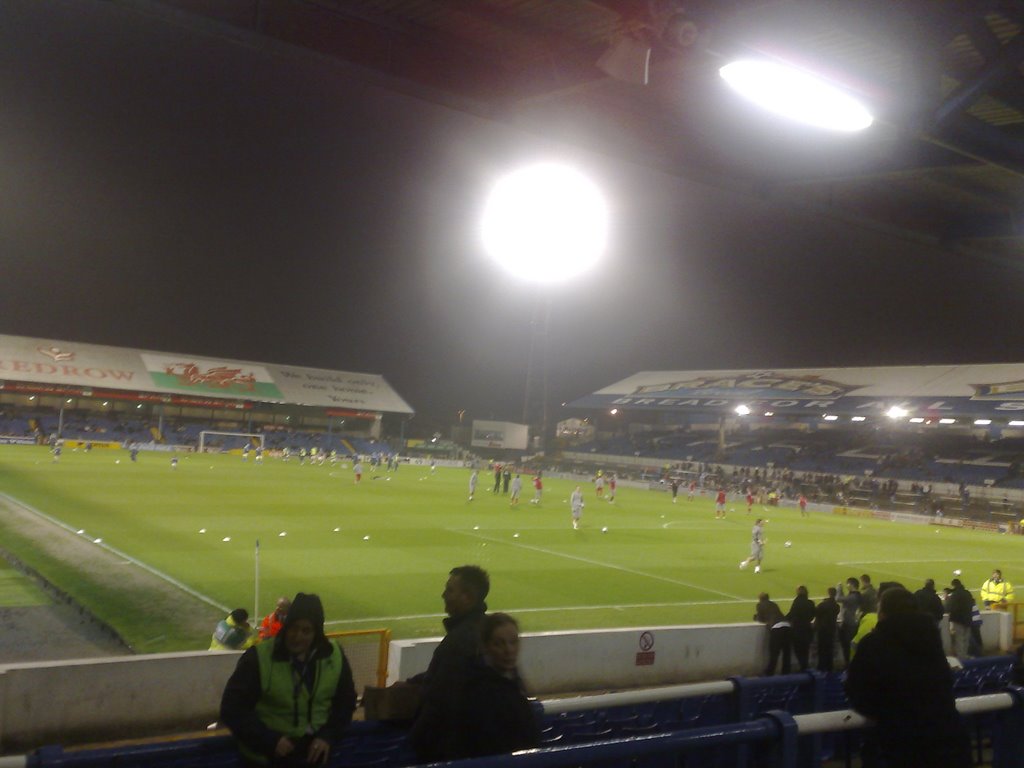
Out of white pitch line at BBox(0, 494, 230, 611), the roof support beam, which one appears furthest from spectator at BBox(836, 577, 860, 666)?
the roof support beam

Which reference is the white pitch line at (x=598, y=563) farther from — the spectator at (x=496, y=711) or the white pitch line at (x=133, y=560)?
the spectator at (x=496, y=711)

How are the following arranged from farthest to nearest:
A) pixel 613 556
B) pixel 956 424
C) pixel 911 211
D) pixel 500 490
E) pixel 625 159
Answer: pixel 956 424
pixel 500 490
pixel 613 556
pixel 911 211
pixel 625 159

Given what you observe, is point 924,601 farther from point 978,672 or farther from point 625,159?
point 625,159

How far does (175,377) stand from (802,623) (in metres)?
65.3

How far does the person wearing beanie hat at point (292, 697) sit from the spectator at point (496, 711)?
859mm

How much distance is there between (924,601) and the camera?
530 inches

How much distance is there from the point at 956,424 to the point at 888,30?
63181 mm

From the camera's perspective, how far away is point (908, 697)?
335 centimetres

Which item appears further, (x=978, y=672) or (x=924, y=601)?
(x=924, y=601)

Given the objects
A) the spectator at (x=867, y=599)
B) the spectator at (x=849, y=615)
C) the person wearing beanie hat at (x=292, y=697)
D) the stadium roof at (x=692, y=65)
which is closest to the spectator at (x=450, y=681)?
the person wearing beanie hat at (x=292, y=697)

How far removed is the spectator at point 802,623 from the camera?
46.2 feet

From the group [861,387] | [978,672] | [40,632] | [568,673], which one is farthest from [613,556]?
[861,387]

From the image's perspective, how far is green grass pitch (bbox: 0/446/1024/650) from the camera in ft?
60.3

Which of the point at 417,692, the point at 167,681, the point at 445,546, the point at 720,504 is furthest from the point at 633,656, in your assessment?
the point at 720,504
